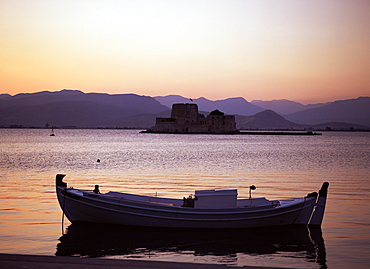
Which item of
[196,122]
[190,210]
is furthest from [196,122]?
[190,210]

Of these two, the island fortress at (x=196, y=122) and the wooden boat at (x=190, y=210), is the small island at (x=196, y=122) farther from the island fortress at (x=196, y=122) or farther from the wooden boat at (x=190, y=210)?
the wooden boat at (x=190, y=210)

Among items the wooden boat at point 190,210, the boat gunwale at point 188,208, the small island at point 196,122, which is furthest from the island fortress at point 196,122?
the boat gunwale at point 188,208

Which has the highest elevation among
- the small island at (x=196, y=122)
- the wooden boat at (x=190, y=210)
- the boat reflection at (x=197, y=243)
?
the small island at (x=196, y=122)

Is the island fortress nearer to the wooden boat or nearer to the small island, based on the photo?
the small island

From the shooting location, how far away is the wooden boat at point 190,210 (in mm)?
15523

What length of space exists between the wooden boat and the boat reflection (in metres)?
0.27

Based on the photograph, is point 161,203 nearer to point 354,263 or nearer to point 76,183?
point 354,263

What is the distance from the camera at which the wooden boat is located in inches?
611

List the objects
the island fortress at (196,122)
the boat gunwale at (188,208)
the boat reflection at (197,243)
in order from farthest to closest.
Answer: the island fortress at (196,122)
the boat gunwale at (188,208)
the boat reflection at (197,243)

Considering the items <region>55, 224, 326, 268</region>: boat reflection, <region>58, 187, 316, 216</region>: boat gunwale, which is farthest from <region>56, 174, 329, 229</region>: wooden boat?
<region>55, 224, 326, 268</region>: boat reflection

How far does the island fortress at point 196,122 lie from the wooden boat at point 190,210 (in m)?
166

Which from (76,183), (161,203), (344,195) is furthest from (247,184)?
(161,203)

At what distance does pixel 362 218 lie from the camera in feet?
60.6

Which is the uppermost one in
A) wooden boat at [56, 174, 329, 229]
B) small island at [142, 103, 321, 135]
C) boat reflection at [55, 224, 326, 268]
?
small island at [142, 103, 321, 135]
